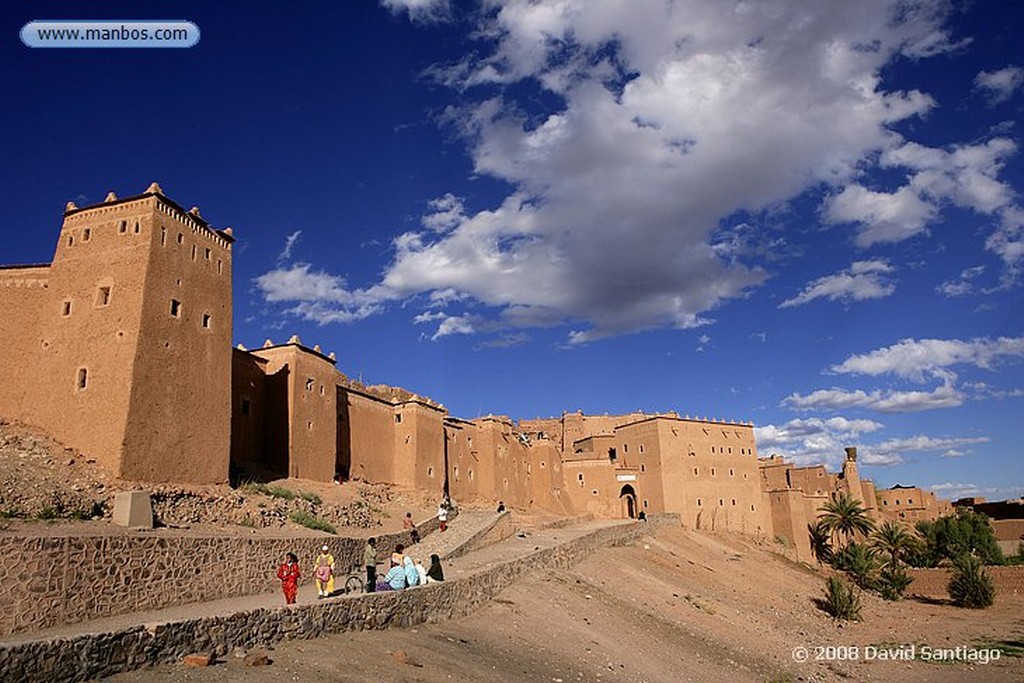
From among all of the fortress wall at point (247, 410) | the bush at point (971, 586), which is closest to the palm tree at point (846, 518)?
the bush at point (971, 586)

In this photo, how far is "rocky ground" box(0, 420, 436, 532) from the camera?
17062 mm

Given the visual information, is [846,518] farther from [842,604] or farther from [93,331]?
[93,331]

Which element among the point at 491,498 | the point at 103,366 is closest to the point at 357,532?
the point at 103,366

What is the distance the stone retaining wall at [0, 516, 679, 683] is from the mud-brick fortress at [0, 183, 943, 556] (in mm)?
9479

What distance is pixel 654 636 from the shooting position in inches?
856

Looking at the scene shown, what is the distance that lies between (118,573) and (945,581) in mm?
44754

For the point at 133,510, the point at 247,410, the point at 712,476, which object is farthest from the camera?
the point at 712,476

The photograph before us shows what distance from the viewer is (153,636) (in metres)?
10.0

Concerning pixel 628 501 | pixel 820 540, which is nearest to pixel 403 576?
pixel 628 501

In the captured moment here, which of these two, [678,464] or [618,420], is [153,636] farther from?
[618,420]

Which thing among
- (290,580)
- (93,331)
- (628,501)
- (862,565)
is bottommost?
(862,565)

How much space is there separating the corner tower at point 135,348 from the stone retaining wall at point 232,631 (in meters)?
9.46

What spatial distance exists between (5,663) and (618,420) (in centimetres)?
6169

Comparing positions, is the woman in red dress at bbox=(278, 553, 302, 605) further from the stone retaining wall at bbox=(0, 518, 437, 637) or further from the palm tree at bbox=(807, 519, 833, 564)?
the palm tree at bbox=(807, 519, 833, 564)
